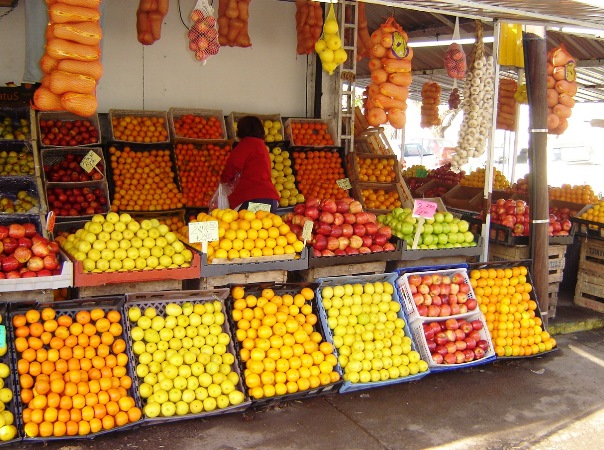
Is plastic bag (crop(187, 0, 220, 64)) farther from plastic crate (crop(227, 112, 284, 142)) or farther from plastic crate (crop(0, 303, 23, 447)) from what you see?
plastic crate (crop(227, 112, 284, 142))

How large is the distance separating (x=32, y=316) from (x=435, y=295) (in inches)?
116

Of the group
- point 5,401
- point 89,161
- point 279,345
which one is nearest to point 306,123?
point 89,161

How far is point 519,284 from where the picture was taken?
528 cm

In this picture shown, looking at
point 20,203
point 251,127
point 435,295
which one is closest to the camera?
point 435,295

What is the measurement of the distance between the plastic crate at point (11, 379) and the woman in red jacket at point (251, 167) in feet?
8.25

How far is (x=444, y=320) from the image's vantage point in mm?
4750

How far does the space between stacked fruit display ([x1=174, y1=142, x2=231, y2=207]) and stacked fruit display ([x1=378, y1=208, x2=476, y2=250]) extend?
2.75 meters

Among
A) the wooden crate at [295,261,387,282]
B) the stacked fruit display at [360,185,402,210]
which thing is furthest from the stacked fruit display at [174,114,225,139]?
the wooden crate at [295,261,387,282]

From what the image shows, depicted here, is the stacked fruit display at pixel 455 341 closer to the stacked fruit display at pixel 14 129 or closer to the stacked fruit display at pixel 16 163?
the stacked fruit display at pixel 16 163

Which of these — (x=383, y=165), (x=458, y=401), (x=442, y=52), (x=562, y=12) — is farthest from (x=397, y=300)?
(x=442, y=52)

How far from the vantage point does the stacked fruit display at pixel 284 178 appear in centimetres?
751

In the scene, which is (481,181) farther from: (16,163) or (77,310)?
(77,310)

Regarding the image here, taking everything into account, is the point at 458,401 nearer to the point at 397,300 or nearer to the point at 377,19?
the point at 397,300

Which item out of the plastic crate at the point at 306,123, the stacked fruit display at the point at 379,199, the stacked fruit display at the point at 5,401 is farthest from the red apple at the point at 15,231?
the stacked fruit display at the point at 379,199
